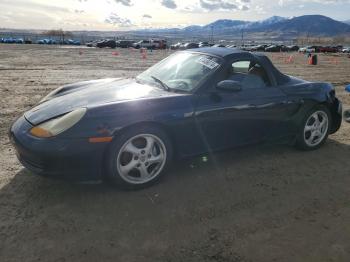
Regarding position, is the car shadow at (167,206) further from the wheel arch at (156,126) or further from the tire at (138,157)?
the wheel arch at (156,126)

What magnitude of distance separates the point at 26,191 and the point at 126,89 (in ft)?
5.20

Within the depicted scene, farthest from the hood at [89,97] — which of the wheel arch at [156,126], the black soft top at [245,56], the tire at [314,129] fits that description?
the tire at [314,129]

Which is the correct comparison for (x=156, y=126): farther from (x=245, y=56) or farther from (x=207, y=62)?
(x=245, y=56)

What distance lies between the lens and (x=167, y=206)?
3537mm

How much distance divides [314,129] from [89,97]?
10.6 feet

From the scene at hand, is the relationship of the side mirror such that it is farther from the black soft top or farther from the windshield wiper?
the windshield wiper

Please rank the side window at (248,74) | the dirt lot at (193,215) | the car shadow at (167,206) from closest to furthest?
the dirt lot at (193,215) < the car shadow at (167,206) < the side window at (248,74)

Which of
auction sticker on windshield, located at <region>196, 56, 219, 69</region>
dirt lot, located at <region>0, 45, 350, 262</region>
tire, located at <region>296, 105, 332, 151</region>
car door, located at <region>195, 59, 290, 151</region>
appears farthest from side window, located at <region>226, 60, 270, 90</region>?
dirt lot, located at <region>0, 45, 350, 262</region>

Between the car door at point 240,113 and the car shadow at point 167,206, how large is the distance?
1.36 ft

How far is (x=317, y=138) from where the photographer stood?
5301 mm

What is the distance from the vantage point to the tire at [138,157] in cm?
360

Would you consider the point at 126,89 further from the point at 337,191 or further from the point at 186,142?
the point at 337,191

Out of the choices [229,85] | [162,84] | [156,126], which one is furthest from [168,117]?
[229,85]

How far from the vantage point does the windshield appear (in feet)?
14.0
